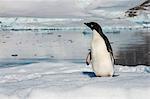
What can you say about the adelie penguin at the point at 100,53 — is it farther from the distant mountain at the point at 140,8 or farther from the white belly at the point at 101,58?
the distant mountain at the point at 140,8

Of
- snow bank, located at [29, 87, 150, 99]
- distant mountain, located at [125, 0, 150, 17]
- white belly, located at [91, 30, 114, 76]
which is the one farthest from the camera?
distant mountain, located at [125, 0, 150, 17]

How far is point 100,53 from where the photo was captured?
6488 millimetres

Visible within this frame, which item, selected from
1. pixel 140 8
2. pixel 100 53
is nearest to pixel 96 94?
pixel 100 53

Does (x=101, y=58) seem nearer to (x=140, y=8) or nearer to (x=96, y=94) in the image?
(x=96, y=94)

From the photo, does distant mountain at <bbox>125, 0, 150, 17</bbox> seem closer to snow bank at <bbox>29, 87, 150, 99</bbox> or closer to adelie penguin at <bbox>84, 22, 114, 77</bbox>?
adelie penguin at <bbox>84, 22, 114, 77</bbox>

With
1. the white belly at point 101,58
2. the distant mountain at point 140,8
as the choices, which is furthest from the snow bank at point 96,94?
the distant mountain at point 140,8

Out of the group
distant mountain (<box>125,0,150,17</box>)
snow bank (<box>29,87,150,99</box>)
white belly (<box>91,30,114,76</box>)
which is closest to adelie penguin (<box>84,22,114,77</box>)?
white belly (<box>91,30,114,76</box>)

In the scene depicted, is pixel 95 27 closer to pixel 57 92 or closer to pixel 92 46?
pixel 92 46

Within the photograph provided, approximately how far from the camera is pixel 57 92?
15.9 feet

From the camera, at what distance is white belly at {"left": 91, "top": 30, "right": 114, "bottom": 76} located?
6480 millimetres

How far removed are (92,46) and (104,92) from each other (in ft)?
6.18

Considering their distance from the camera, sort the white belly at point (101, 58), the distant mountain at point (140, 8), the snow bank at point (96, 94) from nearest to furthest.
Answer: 1. the snow bank at point (96, 94)
2. the white belly at point (101, 58)
3. the distant mountain at point (140, 8)

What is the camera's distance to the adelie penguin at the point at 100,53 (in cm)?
648

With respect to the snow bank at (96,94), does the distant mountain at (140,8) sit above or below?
above
